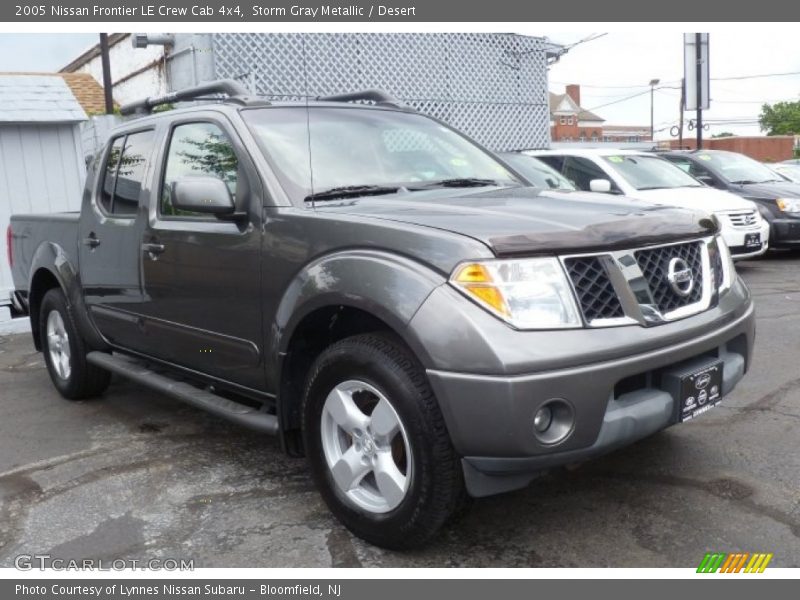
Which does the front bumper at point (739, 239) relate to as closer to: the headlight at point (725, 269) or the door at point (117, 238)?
the headlight at point (725, 269)

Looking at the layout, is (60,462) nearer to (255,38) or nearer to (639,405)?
(639,405)

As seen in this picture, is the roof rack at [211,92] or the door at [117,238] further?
the door at [117,238]

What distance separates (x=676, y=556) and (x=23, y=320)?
7.19 metres

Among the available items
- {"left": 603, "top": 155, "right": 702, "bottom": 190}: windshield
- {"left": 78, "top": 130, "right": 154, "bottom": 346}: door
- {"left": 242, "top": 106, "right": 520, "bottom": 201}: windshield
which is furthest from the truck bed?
{"left": 603, "top": 155, "right": 702, "bottom": 190}: windshield

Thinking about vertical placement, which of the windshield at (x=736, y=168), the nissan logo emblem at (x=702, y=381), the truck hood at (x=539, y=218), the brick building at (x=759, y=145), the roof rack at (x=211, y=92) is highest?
the roof rack at (x=211, y=92)

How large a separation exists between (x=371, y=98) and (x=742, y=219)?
5.91 m

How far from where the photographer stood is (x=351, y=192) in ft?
11.6

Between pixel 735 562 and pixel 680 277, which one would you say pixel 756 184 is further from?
pixel 735 562

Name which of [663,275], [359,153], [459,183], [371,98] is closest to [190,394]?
Answer: [359,153]

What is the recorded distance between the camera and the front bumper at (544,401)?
254cm

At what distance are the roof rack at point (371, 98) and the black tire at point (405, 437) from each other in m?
2.03

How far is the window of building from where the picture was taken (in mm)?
3750

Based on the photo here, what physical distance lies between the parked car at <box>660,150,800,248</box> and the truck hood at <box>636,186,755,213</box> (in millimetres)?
1142

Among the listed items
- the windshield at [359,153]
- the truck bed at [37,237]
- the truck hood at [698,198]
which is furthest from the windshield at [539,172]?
the truck bed at [37,237]
